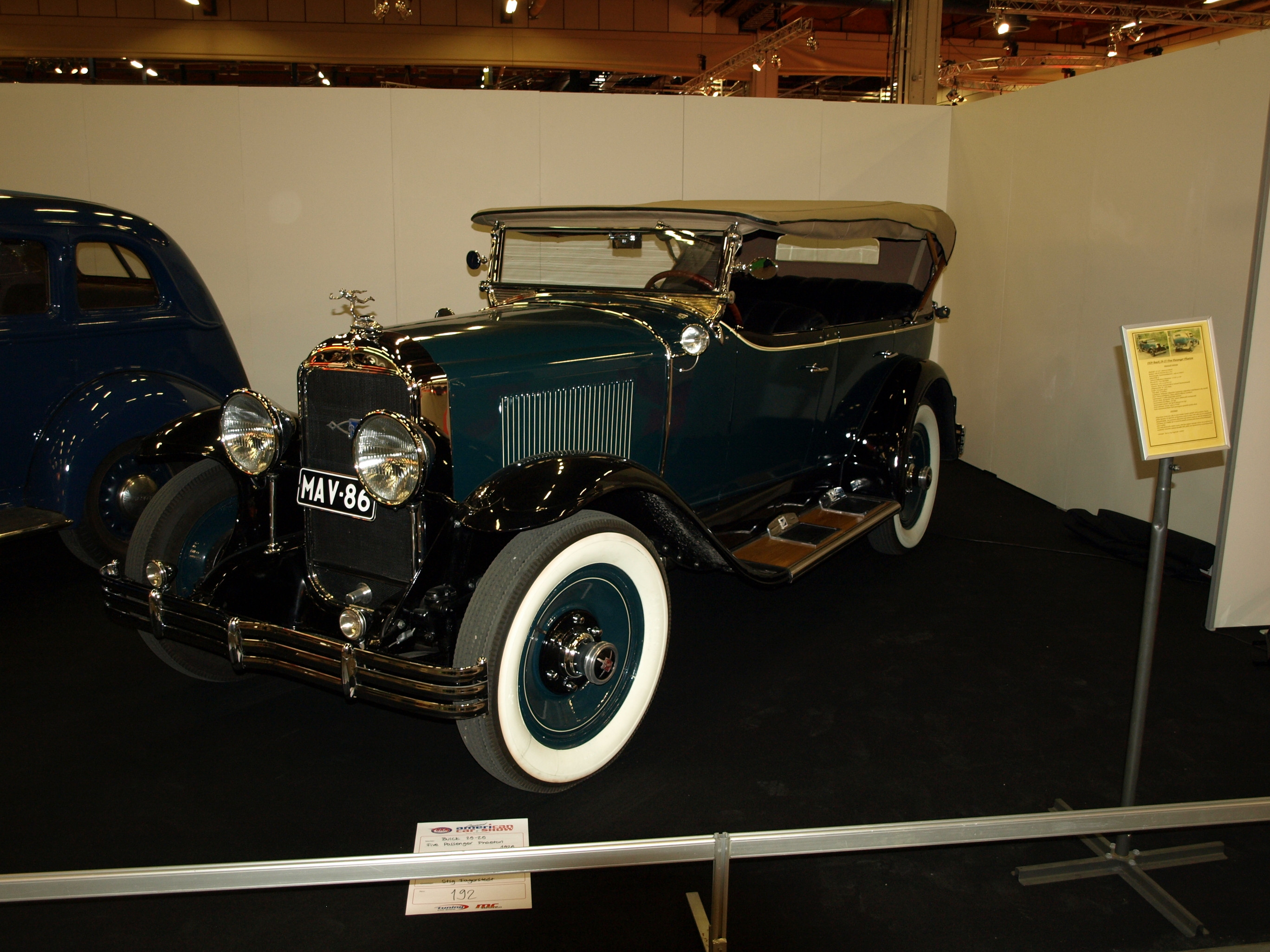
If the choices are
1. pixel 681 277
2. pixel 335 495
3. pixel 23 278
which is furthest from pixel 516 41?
pixel 335 495

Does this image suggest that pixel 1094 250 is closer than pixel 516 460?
No

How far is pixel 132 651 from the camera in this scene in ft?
11.2

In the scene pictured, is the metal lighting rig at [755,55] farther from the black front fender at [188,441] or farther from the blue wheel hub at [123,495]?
the black front fender at [188,441]

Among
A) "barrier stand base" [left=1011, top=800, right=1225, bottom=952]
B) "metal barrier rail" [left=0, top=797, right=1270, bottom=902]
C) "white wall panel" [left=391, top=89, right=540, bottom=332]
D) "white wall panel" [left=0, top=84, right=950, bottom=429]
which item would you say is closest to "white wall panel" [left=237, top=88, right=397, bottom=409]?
"white wall panel" [left=0, top=84, right=950, bottom=429]

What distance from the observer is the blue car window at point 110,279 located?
411 cm

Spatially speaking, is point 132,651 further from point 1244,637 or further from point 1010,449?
point 1010,449

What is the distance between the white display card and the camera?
2092 millimetres

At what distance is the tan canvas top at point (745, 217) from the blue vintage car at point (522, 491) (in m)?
0.01

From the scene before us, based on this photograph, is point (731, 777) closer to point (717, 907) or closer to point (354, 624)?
point (717, 907)

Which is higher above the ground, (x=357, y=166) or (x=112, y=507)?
(x=357, y=166)

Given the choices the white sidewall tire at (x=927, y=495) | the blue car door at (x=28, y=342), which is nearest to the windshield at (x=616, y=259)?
the white sidewall tire at (x=927, y=495)

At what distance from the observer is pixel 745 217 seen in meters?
3.32

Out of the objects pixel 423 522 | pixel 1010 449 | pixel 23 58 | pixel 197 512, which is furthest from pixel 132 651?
pixel 23 58

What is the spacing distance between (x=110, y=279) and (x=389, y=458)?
270 cm
